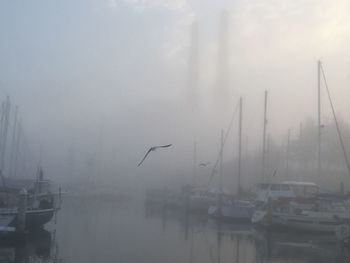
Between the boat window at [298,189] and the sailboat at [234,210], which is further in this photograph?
the sailboat at [234,210]

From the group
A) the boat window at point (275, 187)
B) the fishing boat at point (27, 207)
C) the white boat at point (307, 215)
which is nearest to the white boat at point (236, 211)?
the boat window at point (275, 187)

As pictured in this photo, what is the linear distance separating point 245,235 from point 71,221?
20242 millimetres

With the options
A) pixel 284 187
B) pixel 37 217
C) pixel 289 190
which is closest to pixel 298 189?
pixel 289 190

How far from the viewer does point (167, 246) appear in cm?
3581

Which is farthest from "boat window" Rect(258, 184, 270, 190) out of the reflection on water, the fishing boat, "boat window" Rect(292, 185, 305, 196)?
the reflection on water

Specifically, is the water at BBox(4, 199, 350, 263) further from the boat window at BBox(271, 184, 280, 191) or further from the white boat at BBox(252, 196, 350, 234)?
the boat window at BBox(271, 184, 280, 191)

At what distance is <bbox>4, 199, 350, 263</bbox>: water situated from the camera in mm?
30094

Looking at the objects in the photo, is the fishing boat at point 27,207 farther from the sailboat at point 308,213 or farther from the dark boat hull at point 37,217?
the sailboat at point 308,213

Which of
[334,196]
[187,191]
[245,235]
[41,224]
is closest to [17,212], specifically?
[41,224]

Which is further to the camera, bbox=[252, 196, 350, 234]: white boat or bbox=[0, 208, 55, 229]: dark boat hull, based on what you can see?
bbox=[252, 196, 350, 234]: white boat

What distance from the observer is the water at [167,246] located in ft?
98.7

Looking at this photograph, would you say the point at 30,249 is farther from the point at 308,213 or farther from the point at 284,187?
the point at 284,187

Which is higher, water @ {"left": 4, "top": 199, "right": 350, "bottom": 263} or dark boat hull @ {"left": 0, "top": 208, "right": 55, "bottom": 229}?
dark boat hull @ {"left": 0, "top": 208, "right": 55, "bottom": 229}

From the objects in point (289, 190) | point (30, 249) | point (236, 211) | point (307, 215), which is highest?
point (289, 190)
